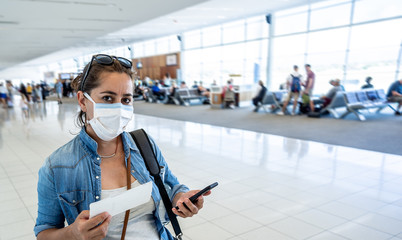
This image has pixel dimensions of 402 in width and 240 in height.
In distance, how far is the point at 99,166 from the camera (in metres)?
1.18

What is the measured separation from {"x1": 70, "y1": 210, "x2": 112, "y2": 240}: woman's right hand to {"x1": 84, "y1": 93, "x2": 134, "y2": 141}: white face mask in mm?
405

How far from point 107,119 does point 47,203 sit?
1.32 feet

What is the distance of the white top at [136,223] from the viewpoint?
3.92 ft

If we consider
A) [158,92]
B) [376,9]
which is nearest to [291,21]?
[376,9]

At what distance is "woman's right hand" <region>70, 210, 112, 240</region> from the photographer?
906mm

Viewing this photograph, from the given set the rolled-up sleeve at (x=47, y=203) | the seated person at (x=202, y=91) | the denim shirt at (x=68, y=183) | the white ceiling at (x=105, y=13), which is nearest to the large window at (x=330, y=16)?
the white ceiling at (x=105, y=13)

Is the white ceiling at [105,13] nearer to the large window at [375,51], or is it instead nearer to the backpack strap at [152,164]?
the large window at [375,51]

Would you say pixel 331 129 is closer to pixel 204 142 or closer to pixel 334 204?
pixel 204 142

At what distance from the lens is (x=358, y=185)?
4.04 m

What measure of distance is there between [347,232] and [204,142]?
4261 mm

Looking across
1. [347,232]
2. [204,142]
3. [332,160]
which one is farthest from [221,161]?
[347,232]

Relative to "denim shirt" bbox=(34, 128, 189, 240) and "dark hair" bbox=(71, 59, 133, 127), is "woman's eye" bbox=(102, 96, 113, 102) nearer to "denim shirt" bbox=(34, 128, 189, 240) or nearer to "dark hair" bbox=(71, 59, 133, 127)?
"dark hair" bbox=(71, 59, 133, 127)

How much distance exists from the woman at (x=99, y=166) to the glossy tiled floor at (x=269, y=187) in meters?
0.18

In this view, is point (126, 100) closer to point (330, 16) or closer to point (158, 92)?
point (330, 16)
